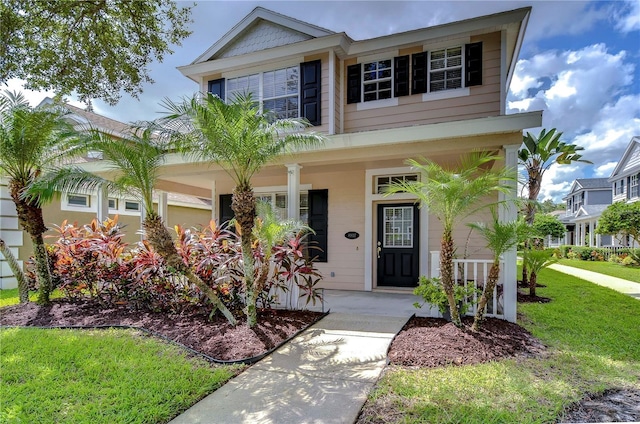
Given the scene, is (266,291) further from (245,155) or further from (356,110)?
(356,110)

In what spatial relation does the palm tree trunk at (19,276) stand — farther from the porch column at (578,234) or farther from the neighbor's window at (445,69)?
the porch column at (578,234)

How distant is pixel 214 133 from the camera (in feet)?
14.8

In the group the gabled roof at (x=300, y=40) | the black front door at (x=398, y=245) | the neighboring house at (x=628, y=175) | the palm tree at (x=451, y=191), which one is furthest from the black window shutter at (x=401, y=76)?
the neighboring house at (x=628, y=175)

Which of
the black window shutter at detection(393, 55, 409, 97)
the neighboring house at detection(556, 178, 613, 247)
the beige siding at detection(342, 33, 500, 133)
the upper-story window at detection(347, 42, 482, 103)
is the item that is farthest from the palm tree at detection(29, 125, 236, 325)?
the neighboring house at detection(556, 178, 613, 247)

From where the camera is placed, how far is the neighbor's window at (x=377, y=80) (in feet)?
25.9

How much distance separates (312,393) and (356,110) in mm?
6379

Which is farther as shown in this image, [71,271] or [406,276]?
[406,276]

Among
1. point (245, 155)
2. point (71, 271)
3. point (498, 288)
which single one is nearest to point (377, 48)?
point (245, 155)

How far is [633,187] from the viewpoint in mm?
20016

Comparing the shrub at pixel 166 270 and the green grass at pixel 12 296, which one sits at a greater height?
the shrub at pixel 166 270

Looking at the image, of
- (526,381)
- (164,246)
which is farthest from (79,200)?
(526,381)

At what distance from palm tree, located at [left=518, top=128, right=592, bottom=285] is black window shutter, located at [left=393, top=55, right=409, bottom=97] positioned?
3.98 metres

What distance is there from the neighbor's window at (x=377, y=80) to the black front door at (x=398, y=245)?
2499 millimetres

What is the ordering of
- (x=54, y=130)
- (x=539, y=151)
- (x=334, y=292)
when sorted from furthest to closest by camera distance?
(x=539, y=151) < (x=334, y=292) < (x=54, y=130)
